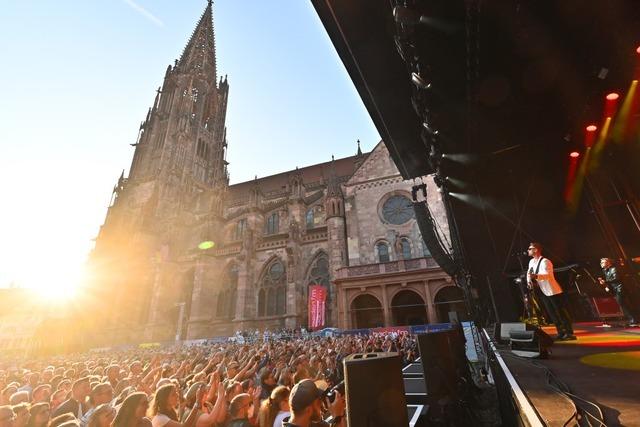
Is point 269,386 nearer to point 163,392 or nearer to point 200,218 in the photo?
point 163,392

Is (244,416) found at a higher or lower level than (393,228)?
lower

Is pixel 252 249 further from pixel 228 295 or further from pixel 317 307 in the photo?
pixel 317 307

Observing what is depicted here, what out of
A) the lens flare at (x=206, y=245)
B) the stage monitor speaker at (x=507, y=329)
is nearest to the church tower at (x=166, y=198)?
the lens flare at (x=206, y=245)

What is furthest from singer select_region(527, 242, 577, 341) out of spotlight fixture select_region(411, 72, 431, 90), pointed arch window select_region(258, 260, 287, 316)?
pointed arch window select_region(258, 260, 287, 316)

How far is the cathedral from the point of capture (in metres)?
19.3

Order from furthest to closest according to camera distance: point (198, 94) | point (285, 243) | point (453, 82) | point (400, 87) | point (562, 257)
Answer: point (198, 94)
point (285, 243)
point (562, 257)
point (400, 87)
point (453, 82)

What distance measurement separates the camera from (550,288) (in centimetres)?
426

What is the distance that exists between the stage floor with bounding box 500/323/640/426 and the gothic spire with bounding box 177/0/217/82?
1998 inches

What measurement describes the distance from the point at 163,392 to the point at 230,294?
77.6 feet

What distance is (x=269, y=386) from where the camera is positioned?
4492 mm

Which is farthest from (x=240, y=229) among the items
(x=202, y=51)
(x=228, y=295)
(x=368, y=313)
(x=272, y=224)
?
(x=202, y=51)

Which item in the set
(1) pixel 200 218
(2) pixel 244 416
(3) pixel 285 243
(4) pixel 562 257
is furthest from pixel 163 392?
(1) pixel 200 218

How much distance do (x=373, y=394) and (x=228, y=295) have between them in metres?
25.5

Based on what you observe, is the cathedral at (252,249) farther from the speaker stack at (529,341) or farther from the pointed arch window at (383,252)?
the speaker stack at (529,341)
